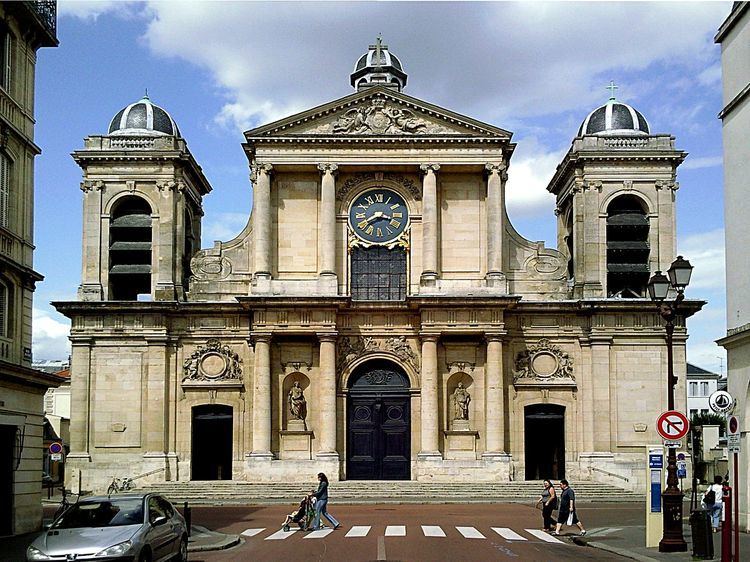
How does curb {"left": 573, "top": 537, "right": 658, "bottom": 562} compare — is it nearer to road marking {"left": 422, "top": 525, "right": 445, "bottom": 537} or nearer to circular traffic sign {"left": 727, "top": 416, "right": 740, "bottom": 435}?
road marking {"left": 422, "top": 525, "right": 445, "bottom": 537}

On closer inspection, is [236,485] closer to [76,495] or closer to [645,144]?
[76,495]

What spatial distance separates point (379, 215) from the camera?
171 feet

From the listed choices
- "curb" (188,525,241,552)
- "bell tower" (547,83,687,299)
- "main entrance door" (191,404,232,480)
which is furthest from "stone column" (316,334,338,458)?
"curb" (188,525,241,552)

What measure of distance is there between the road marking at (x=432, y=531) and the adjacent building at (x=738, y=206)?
7733 millimetres

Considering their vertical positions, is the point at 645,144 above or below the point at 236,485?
above

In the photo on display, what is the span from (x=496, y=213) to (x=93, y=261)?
59.2 ft

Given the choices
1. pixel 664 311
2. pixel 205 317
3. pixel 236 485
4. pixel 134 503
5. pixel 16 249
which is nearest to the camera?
pixel 134 503

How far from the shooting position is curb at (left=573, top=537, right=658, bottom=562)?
78.9 ft

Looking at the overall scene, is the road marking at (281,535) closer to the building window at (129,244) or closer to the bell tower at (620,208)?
the building window at (129,244)

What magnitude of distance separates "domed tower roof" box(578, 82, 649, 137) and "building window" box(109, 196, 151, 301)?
2111 centimetres

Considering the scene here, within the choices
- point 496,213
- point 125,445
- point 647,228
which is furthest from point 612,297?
point 125,445

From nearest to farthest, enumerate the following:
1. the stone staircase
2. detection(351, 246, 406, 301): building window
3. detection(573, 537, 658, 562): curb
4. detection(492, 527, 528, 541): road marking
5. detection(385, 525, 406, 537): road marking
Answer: detection(573, 537, 658, 562): curb, detection(492, 527, 528, 541): road marking, detection(385, 525, 406, 537): road marking, the stone staircase, detection(351, 246, 406, 301): building window

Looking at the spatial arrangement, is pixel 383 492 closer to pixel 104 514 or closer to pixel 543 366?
pixel 543 366

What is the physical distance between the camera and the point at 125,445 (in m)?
50.1
